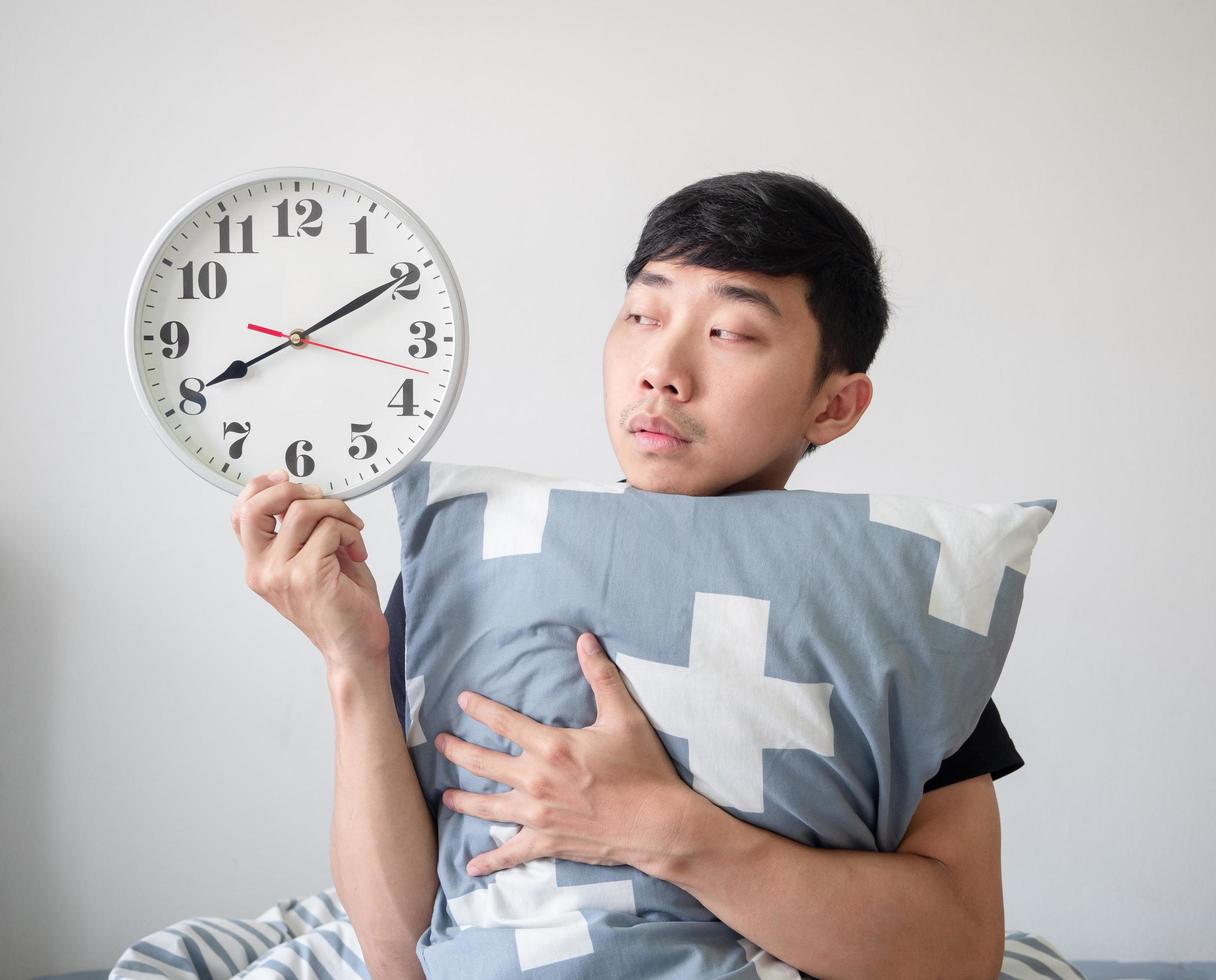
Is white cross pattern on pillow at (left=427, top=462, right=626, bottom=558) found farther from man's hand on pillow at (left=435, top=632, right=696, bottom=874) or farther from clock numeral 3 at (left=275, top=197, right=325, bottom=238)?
clock numeral 3 at (left=275, top=197, right=325, bottom=238)

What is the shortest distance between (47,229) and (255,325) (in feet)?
4.28

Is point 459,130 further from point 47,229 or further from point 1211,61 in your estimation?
point 1211,61

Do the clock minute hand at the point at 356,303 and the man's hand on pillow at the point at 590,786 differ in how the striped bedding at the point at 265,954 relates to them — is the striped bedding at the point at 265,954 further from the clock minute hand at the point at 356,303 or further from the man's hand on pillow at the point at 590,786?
the clock minute hand at the point at 356,303

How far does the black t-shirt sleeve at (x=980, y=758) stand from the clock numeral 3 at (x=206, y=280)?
0.80 metres

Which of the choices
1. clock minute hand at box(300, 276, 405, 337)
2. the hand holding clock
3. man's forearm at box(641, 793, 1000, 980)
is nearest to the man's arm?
man's forearm at box(641, 793, 1000, 980)

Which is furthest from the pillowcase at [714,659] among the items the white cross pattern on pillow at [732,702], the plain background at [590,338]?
the plain background at [590,338]

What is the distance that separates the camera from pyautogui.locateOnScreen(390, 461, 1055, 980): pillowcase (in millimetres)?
927

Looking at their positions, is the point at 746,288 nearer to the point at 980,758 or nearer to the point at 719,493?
the point at 719,493

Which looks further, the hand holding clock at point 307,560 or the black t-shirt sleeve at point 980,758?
the black t-shirt sleeve at point 980,758

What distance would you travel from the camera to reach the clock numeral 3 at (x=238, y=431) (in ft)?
3.41

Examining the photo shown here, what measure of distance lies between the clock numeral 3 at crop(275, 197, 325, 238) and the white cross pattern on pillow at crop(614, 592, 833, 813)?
490 mm

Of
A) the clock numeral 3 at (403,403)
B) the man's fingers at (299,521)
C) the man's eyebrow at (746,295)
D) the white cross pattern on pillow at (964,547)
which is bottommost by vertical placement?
the white cross pattern on pillow at (964,547)

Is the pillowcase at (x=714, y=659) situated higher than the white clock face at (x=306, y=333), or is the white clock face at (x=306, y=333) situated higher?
the white clock face at (x=306, y=333)

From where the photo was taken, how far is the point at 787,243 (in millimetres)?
1074
